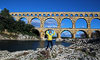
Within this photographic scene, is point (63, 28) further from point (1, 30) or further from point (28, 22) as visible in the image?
point (1, 30)

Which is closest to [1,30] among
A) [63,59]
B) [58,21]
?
[58,21]

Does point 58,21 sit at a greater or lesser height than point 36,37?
greater

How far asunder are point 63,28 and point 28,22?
21.5 meters

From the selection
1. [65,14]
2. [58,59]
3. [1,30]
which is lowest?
[58,59]

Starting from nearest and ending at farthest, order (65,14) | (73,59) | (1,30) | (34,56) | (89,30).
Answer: (73,59) < (34,56) < (1,30) < (89,30) < (65,14)

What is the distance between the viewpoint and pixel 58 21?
61.2m

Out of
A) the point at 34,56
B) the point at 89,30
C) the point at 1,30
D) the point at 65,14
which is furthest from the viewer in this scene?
the point at 65,14

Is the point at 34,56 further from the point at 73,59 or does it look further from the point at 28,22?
the point at 28,22

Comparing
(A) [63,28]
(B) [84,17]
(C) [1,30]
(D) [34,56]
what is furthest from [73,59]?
(B) [84,17]

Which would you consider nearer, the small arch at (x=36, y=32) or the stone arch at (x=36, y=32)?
the small arch at (x=36, y=32)

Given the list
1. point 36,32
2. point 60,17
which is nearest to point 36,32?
point 36,32

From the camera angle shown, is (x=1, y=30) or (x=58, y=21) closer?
(x=1, y=30)

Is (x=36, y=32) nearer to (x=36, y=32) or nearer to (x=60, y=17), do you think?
(x=36, y=32)

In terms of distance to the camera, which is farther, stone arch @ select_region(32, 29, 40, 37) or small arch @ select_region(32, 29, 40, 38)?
stone arch @ select_region(32, 29, 40, 37)
